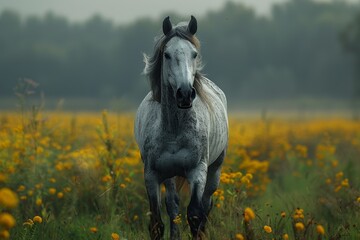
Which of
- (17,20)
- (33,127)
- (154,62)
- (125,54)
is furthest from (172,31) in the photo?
(17,20)

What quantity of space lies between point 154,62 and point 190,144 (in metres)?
0.90

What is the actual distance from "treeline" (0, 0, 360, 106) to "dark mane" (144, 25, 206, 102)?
201 ft

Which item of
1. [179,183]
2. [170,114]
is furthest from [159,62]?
[179,183]

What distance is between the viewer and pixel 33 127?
7012 millimetres

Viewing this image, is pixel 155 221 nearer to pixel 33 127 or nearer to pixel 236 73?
pixel 33 127

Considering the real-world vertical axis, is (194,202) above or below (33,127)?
below

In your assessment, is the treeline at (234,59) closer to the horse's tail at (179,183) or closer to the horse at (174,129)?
the horse's tail at (179,183)

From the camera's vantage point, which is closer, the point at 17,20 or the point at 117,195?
the point at 117,195

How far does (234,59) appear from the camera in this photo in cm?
7606

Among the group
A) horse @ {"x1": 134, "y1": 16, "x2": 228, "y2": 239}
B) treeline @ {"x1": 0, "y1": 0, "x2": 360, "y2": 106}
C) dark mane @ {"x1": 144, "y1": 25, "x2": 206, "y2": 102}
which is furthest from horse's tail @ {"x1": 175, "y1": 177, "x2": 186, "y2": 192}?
treeline @ {"x1": 0, "y1": 0, "x2": 360, "y2": 106}

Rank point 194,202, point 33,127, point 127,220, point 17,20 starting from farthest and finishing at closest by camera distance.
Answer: point 17,20, point 33,127, point 127,220, point 194,202

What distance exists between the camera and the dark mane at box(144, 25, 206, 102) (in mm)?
5137

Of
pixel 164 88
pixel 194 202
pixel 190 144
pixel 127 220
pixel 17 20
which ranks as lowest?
pixel 127 220

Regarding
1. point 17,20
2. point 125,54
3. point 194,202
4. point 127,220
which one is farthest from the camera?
point 17,20
